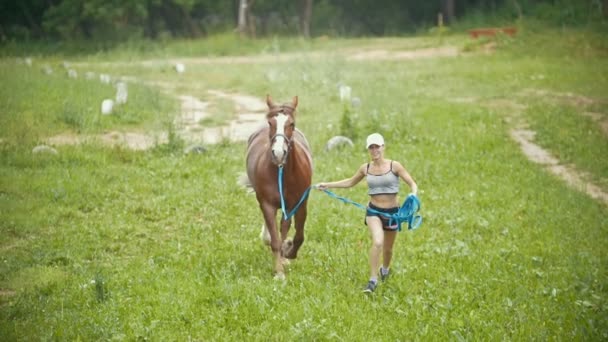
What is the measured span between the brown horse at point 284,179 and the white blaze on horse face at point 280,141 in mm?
11

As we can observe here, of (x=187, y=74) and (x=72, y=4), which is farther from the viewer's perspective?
(x=72, y=4)

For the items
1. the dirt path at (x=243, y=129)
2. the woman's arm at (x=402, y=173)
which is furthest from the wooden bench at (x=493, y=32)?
the woman's arm at (x=402, y=173)

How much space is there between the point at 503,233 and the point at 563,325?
11.2 ft

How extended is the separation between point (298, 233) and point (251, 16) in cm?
3771

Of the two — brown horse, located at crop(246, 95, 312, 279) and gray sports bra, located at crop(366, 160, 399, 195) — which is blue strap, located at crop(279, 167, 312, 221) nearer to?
brown horse, located at crop(246, 95, 312, 279)

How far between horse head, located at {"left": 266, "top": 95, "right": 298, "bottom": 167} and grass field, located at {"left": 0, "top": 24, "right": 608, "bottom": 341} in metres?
1.47

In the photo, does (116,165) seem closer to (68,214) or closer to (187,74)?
(68,214)

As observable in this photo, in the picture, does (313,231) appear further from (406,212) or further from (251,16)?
(251,16)

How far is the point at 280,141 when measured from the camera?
7.25 m

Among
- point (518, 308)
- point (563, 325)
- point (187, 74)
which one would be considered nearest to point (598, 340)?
point (563, 325)

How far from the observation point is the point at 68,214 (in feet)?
34.2

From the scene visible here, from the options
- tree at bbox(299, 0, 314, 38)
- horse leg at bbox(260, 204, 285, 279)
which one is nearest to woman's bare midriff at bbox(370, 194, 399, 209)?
horse leg at bbox(260, 204, 285, 279)

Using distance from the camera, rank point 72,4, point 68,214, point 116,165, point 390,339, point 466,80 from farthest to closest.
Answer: point 72,4
point 466,80
point 116,165
point 68,214
point 390,339

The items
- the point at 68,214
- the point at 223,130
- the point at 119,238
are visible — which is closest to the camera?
the point at 119,238
